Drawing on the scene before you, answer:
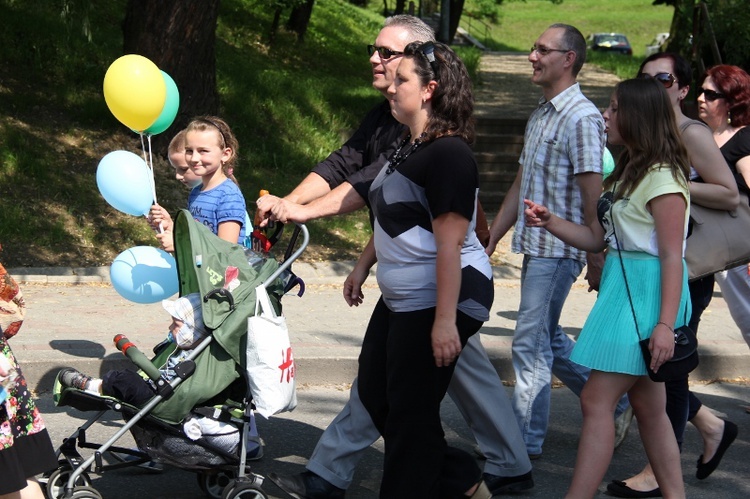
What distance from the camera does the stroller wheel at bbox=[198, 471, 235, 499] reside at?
4520 millimetres

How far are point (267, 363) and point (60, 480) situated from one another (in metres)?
1.00

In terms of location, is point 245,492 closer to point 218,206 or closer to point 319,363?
point 218,206

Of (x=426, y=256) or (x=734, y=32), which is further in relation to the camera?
(x=734, y=32)

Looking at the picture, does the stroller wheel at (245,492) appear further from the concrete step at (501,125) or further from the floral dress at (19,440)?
the concrete step at (501,125)

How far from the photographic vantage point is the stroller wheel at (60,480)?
13.7 feet

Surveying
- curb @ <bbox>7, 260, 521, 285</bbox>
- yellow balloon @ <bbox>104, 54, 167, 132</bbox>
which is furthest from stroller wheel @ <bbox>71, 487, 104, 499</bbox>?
curb @ <bbox>7, 260, 521, 285</bbox>

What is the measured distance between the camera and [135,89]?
461 centimetres

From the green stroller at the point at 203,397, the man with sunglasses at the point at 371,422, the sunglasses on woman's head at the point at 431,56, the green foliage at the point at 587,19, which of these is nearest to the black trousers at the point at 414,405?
the man with sunglasses at the point at 371,422

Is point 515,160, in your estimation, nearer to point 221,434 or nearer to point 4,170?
point 4,170

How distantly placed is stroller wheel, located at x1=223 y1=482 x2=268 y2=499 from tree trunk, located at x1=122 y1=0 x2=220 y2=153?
23.9 feet

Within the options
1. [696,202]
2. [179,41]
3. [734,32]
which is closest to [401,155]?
[696,202]

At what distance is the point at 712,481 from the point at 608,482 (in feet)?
1.72

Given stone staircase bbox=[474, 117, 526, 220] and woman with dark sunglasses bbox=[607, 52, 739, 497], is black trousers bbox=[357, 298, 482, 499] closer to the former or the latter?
woman with dark sunglasses bbox=[607, 52, 739, 497]

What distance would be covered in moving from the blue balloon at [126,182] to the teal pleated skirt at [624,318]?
2.03 meters
